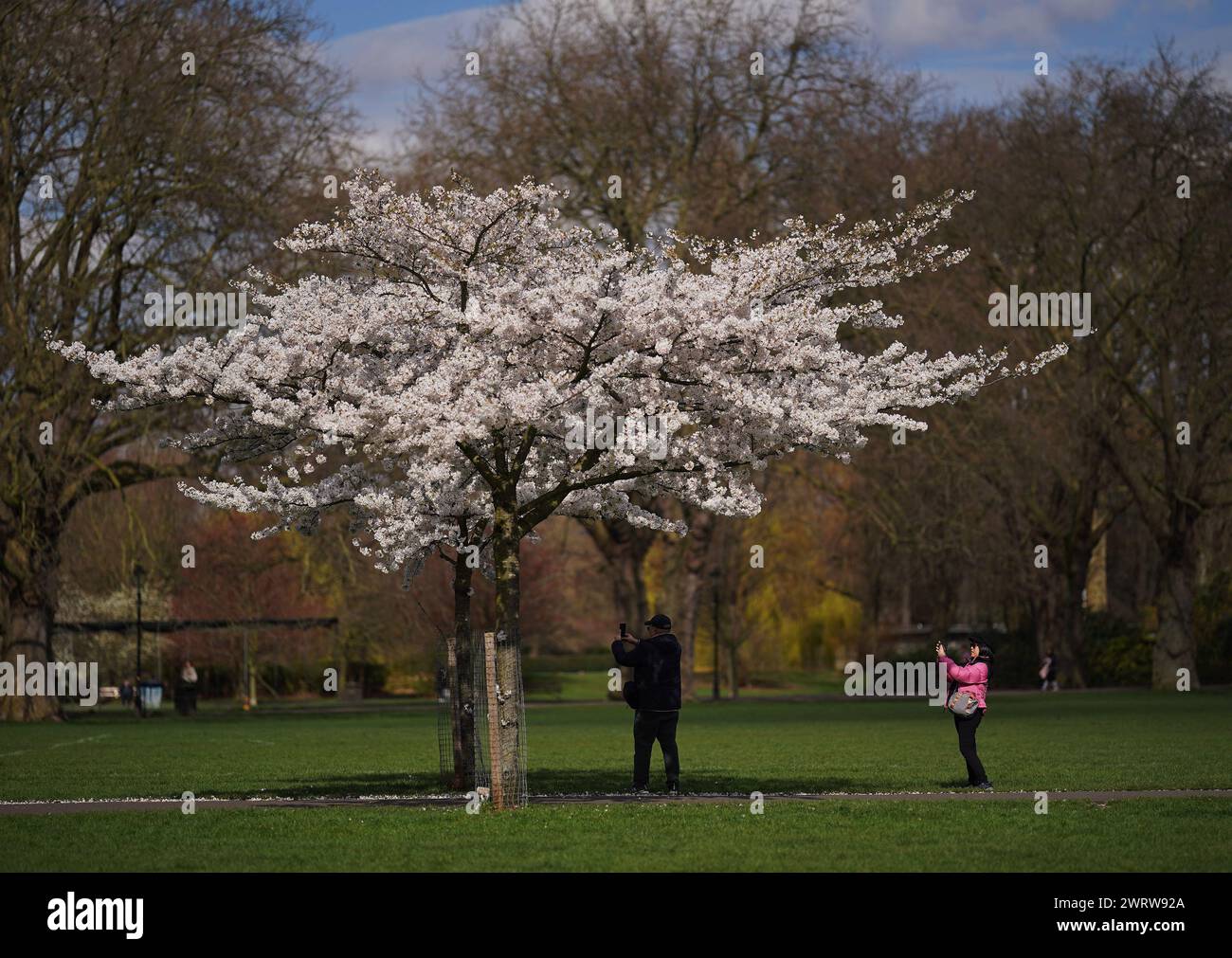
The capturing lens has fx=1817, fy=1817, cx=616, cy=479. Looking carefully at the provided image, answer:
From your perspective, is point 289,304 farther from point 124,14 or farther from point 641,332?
point 124,14

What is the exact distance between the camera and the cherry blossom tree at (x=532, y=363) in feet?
58.1

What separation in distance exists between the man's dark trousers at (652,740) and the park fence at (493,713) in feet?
5.05

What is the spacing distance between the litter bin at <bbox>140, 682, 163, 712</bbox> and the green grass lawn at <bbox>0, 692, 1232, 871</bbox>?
1543 cm

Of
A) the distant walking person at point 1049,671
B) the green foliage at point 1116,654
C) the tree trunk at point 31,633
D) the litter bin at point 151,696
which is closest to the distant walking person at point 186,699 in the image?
the litter bin at point 151,696

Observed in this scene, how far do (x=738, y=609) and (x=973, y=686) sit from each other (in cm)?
5541

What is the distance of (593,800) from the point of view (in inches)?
764

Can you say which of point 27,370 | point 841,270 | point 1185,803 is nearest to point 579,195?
point 27,370

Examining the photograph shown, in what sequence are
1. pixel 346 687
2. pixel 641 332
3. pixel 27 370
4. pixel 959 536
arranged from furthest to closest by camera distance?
1. pixel 346 687
2. pixel 959 536
3. pixel 27 370
4. pixel 641 332

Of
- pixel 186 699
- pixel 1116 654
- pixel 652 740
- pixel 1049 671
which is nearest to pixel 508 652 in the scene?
pixel 652 740

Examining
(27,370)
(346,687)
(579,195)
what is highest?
(579,195)

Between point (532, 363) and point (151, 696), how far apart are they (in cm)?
4337

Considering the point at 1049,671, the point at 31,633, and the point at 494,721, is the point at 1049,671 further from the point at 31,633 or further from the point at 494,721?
the point at 494,721

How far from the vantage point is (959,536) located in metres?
53.5
